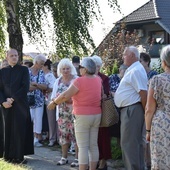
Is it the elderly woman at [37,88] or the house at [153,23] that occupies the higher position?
the house at [153,23]

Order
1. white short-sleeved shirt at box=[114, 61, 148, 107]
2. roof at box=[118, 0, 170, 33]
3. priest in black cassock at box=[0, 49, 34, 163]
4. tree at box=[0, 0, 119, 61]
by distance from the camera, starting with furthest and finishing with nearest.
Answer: roof at box=[118, 0, 170, 33]
tree at box=[0, 0, 119, 61]
priest in black cassock at box=[0, 49, 34, 163]
white short-sleeved shirt at box=[114, 61, 148, 107]

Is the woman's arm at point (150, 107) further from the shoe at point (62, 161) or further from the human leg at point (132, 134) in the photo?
the shoe at point (62, 161)

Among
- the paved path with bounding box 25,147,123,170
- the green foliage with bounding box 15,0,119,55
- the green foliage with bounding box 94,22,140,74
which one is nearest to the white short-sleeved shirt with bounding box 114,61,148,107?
the paved path with bounding box 25,147,123,170

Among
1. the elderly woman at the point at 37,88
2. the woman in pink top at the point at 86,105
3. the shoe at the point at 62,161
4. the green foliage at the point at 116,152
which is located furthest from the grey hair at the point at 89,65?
the elderly woman at the point at 37,88

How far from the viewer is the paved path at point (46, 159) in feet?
25.7

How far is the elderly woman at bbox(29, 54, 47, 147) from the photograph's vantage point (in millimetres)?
9727

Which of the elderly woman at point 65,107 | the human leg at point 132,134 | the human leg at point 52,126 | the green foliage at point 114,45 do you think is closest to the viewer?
the human leg at point 132,134

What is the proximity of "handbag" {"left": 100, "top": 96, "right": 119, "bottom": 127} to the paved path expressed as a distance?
123 cm

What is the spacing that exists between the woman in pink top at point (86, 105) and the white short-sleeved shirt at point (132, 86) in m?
0.40

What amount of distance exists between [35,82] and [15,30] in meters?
2.54

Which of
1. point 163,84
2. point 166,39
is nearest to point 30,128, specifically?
point 163,84

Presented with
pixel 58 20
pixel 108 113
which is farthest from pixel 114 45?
pixel 108 113

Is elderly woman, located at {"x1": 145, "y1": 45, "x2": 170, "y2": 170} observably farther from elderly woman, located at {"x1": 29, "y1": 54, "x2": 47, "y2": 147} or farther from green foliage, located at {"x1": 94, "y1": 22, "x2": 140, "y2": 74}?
green foliage, located at {"x1": 94, "y1": 22, "x2": 140, "y2": 74}

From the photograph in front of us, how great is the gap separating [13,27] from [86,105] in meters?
5.69
